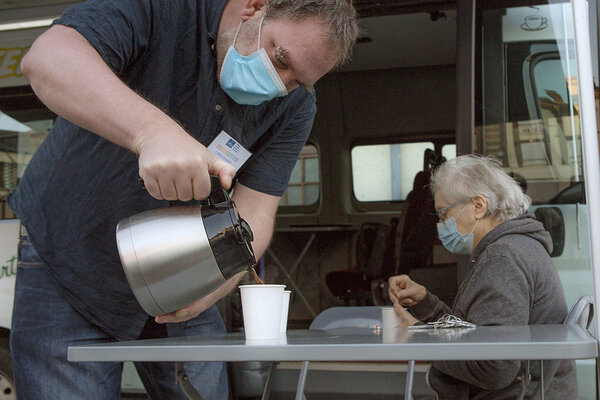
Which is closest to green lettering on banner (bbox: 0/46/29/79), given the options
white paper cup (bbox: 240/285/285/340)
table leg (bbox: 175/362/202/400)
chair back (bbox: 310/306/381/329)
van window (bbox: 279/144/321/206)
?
chair back (bbox: 310/306/381/329)

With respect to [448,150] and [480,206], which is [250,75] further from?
[448,150]

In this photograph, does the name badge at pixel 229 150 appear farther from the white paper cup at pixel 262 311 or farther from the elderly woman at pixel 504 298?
the elderly woman at pixel 504 298

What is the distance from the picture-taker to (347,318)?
9.24 ft

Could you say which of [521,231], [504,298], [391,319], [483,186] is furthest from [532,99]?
[504,298]

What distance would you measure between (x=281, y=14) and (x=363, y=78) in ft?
19.0

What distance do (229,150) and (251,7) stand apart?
0.32 m

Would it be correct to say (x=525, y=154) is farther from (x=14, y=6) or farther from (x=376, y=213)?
(x=376, y=213)

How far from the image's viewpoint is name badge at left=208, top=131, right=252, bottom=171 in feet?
5.27

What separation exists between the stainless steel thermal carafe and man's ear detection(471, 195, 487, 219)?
1.44 m

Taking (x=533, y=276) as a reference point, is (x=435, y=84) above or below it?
above

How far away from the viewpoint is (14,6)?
144 inches

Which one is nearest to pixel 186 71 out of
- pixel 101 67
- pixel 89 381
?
pixel 101 67

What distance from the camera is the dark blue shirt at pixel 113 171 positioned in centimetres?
147

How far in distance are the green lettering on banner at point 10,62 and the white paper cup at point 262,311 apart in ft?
9.91
